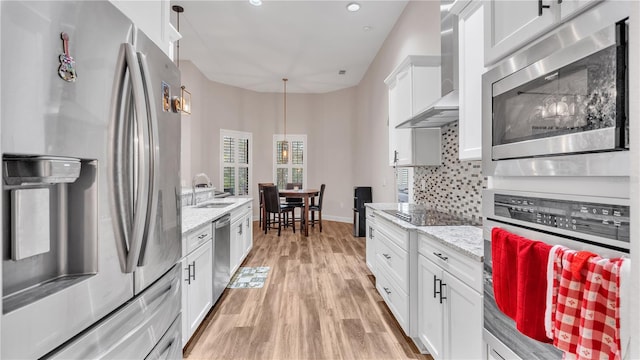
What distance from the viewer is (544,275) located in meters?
0.89

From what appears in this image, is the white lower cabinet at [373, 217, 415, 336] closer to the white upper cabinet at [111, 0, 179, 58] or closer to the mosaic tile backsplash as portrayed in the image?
the mosaic tile backsplash

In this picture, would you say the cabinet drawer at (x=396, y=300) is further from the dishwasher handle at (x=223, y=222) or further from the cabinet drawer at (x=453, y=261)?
the dishwasher handle at (x=223, y=222)

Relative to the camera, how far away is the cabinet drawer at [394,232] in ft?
6.81

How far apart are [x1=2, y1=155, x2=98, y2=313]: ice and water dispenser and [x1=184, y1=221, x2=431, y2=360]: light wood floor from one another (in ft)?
5.24

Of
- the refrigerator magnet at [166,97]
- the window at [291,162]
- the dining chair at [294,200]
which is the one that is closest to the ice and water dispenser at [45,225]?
the refrigerator magnet at [166,97]

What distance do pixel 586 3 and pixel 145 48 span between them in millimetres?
1324

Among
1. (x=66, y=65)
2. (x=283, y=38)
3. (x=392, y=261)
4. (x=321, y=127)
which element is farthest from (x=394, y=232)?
(x=321, y=127)

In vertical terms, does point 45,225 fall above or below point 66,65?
below

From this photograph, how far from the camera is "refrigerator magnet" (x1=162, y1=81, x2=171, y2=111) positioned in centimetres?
117

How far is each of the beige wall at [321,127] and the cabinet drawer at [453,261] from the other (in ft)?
8.42

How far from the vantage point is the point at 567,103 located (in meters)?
0.84

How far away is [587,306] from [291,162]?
7.12 meters

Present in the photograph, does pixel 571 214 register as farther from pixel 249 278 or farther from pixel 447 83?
pixel 249 278

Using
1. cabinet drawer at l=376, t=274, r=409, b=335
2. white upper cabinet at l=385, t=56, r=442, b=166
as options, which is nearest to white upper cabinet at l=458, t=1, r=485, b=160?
white upper cabinet at l=385, t=56, r=442, b=166
